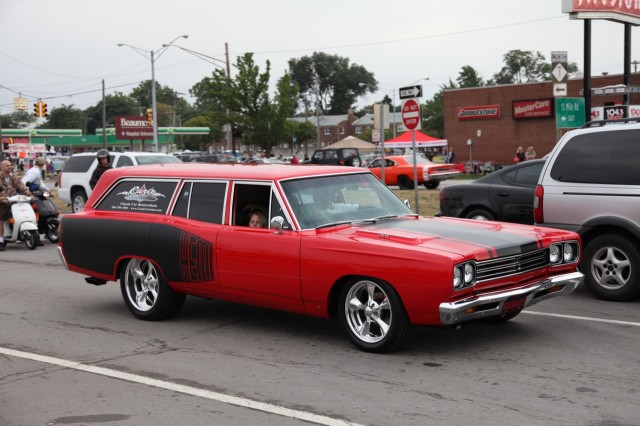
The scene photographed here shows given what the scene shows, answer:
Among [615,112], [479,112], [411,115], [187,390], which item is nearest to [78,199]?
[411,115]

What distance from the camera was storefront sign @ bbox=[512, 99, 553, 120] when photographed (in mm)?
52812

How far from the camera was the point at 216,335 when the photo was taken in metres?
7.55

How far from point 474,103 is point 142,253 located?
51.5 m

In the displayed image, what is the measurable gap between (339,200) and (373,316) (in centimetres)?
139

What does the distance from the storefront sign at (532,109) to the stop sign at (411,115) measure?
38.1 metres

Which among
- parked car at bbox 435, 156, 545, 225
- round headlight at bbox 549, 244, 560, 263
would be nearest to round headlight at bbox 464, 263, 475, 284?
round headlight at bbox 549, 244, 560, 263

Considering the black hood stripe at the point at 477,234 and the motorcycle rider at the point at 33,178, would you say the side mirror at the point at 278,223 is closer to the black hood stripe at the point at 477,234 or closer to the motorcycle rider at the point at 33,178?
the black hood stripe at the point at 477,234

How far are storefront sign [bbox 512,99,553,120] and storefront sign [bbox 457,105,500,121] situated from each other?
4.79ft

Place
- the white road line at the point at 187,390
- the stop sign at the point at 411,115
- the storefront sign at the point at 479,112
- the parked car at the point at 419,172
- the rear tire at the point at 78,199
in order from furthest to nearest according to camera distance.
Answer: the storefront sign at the point at 479,112
the parked car at the point at 419,172
the rear tire at the point at 78,199
the stop sign at the point at 411,115
the white road line at the point at 187,390

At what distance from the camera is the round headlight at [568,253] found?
717 centimetres

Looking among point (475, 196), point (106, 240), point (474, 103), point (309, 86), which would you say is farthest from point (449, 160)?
point (309, 86)

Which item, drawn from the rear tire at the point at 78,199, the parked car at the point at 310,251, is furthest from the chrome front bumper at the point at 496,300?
the rear tire at the point at 78,199

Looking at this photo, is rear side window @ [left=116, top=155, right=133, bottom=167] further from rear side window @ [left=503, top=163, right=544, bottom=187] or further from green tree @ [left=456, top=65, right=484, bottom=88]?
green tree @ [left=456, top=65, right=484, bottom=88]

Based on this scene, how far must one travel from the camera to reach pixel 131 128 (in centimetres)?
8012
